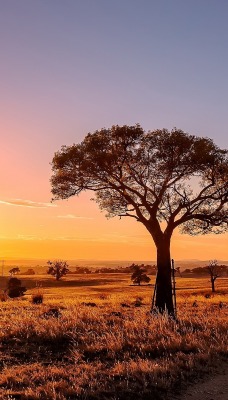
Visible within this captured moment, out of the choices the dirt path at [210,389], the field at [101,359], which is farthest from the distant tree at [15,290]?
the dirt path at [210,389]

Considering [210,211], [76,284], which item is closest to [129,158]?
[210,211]

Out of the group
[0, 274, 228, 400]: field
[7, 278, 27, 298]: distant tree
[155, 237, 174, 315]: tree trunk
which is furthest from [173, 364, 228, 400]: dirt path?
[7, 278, 27, 298]: distant tree

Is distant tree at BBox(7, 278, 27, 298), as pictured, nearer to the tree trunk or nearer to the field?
the tree trunk

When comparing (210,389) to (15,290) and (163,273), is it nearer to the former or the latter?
(163,273)

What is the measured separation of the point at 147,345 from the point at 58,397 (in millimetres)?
4788

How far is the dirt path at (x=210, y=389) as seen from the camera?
892 cm

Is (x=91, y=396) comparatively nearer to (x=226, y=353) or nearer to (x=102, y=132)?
(x=226, y=353)

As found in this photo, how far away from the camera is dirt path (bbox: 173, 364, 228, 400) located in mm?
8922

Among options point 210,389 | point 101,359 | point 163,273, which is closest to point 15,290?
point 163,273

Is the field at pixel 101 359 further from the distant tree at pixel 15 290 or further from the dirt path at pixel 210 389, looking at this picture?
the distant tree at pixel 15 290

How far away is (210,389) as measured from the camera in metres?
9.43

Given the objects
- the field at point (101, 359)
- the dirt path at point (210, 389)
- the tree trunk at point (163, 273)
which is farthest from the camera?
the tree trunk at point (163, 273)

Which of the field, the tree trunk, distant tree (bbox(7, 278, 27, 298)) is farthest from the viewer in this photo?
distant tree (bbox(7, 278, 27, 298))

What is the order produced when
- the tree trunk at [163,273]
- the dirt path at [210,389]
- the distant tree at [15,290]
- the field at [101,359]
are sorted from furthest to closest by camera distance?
the distant tree at [15,290]
the tree trunk at [163,273]
the field at [101,359]
the dirt path at [210,389]
